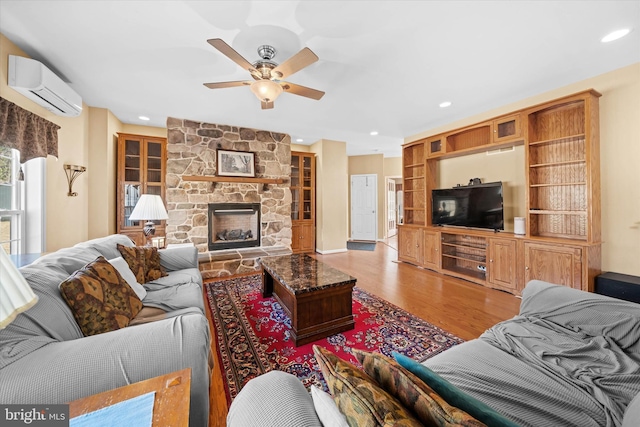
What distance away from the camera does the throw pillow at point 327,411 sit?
583 millimetres

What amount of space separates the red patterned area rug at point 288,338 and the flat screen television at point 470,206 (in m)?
2.06

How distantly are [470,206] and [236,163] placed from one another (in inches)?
164

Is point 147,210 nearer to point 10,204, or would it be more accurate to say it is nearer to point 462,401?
point 10,204

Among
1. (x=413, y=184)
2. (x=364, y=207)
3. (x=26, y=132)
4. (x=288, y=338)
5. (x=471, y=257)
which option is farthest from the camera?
(x=364, y=207)

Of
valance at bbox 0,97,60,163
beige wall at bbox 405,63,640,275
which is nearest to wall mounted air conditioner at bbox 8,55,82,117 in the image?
valance at bbox 0,97,60,163

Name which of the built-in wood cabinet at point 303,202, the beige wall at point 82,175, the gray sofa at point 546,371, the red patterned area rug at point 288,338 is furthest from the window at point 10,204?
the built-in wood cabinet at point 303,202

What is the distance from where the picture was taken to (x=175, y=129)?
4.25 meters

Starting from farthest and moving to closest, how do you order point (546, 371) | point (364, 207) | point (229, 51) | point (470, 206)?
point (364, 207) < point (470, 206) < point (229, 51) < point (546, 371)

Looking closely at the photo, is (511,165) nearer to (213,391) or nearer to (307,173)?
(307,173)

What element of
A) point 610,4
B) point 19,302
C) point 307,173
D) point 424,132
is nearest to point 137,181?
point 307,173

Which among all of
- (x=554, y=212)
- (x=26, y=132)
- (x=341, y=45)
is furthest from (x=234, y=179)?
(x=554, y=212)

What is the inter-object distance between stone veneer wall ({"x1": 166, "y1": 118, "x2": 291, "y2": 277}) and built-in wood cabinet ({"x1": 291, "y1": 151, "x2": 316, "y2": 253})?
647mm

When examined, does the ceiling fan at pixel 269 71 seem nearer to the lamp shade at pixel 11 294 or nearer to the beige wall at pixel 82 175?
the lamp shade at pixel 11 294

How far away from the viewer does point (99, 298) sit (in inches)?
55.0
